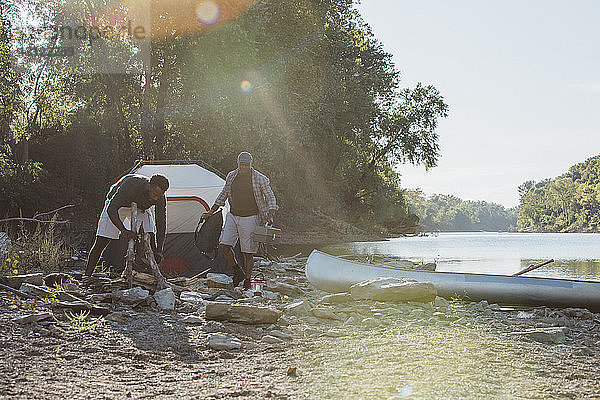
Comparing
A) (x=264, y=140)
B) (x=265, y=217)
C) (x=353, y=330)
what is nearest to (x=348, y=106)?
(x=264, y=140)

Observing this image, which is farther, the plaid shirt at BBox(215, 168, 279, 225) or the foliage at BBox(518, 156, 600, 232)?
the foliage at BBox(518, 156, 600, 232)

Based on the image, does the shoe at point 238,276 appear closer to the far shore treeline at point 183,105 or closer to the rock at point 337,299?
the rock at point 337,299

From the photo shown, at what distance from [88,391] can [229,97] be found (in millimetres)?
16331

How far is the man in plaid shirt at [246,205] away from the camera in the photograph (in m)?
8.34

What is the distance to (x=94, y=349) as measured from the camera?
16.1 ft

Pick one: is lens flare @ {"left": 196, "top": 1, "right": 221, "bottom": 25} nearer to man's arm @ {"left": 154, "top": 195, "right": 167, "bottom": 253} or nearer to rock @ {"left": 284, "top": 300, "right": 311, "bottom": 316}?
man's arm @ {"left": 154, "top": 195, "right": 167, "bottom": 253}

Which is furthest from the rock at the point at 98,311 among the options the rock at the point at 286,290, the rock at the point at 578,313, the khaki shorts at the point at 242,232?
the rock at the point at 578,313

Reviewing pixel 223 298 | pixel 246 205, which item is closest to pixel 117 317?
pixel 223 298

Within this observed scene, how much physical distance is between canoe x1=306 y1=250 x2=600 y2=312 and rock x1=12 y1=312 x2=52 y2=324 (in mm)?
4981

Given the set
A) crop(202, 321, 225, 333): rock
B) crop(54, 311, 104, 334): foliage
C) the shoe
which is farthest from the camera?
the shoe

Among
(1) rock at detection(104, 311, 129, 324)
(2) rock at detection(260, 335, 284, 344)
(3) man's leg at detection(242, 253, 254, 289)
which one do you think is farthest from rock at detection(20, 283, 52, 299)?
(3) man's leg at detection(242, 253, 254, 289)

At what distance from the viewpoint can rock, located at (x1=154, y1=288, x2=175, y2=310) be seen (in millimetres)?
6873

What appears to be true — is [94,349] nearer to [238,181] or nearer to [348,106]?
[238,181]

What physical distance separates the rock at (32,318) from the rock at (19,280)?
5.49ft
